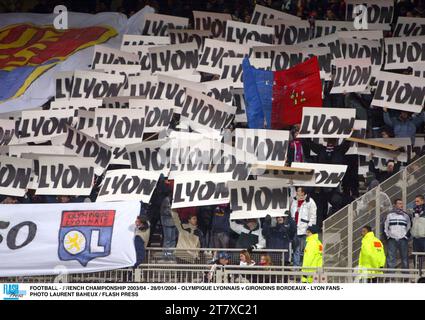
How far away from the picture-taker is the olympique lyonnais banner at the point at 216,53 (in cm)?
2788

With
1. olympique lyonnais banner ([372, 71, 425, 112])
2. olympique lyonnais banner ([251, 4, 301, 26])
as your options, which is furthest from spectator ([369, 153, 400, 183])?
olympique lyonnais banner ([251, 4, 301, 26])

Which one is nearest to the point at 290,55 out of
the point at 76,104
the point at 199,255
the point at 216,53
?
the point at 216,53

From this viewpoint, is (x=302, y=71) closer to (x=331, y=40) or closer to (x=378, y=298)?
(x=331, y=40)

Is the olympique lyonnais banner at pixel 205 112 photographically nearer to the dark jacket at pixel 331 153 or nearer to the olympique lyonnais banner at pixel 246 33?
the dark jacket at pixel 331 153

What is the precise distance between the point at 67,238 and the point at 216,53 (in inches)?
212

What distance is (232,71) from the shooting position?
2767 cm

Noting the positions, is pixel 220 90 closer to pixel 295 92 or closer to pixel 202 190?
pixel 295 92

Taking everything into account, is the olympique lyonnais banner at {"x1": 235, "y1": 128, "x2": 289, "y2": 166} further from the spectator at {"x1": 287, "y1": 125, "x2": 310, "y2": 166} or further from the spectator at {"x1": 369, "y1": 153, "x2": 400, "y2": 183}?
the spectator at {"x1": 369, "y1": 153, "x2": 400, "y2": 183}

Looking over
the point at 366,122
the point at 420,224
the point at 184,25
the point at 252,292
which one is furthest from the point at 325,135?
the point at 252,292

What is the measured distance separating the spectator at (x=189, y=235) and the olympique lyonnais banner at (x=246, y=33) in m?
4.72

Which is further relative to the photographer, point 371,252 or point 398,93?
point 398,93

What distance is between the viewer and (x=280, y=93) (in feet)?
87.8

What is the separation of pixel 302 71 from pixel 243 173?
2.20 meters

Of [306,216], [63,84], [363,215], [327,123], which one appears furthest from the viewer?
[63,84]
